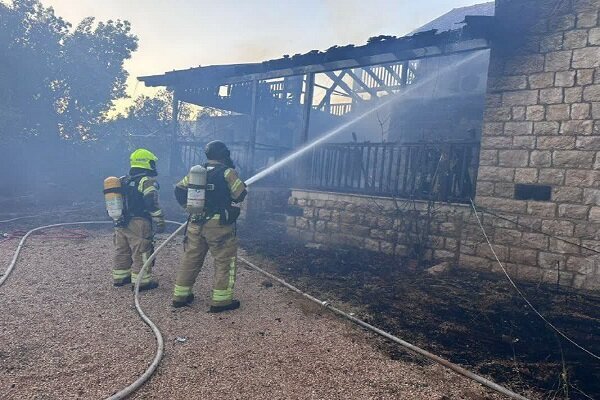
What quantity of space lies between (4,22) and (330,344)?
58.2 feet

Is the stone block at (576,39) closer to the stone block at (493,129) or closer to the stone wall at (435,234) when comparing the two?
the stone block at (493,129)

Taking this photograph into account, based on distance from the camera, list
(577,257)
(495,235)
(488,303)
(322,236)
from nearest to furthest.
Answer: (488,303)
(577,257)
(495,235)
(322,236)

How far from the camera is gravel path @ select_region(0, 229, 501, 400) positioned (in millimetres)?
2609

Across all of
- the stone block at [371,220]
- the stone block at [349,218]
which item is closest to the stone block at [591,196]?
the stone block at [371,220]

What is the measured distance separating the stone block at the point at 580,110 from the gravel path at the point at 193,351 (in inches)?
173

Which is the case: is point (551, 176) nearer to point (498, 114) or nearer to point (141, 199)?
point (498, 114)

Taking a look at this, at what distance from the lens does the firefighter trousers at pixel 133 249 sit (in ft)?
16.0

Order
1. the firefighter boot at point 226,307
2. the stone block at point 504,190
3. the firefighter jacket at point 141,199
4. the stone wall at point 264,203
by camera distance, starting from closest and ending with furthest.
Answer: the firefighter boot at point 226,307 → the firefighter jacket at point 141,199 → the stone block at point 504,190 → the stone wall at point 264,203

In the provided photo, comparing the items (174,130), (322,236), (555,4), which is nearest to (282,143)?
(174,130)

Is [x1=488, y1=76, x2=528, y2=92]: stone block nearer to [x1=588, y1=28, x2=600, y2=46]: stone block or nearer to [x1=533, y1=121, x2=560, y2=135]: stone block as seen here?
[x1=533, y1=121, x2=560, y2=135]: stone block

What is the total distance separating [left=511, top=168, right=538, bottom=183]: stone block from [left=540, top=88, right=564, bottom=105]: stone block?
103 centimetres

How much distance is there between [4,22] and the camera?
1385 cm

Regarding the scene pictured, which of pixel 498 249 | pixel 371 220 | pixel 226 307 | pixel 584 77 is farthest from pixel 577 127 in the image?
pixel 226 307

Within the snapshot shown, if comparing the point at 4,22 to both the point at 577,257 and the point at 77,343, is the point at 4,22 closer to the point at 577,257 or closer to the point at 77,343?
the point at 77,343
